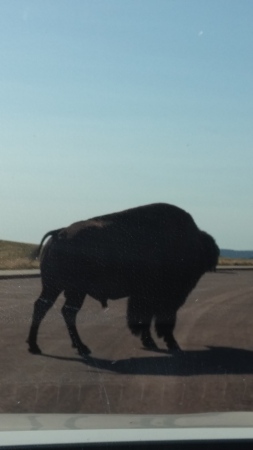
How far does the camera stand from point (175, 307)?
1359 cm

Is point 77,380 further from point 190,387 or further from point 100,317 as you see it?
point 100,317

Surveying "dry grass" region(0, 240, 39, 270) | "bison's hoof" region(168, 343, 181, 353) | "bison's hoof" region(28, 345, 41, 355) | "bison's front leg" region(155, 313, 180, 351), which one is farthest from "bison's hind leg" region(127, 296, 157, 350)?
"dry grass" region(0, 240, 39, 270)

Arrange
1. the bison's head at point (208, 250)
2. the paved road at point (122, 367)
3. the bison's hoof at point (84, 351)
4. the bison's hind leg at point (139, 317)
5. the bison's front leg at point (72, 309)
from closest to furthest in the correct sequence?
the paved road at point (122, 367), the bison's hoof at point (84, 351), the bison's front leg at point (72, 309), the bison's hind leg at point (139, 317), the bison's head at point (208, 250)

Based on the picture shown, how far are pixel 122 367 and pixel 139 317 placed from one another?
92.9 inches

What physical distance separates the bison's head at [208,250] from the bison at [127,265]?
308 mm

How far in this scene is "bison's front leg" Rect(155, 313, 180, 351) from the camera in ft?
42.0

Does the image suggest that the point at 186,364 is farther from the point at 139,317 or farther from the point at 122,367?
the point at 139,317

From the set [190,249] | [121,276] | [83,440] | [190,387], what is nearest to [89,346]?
[121,276]

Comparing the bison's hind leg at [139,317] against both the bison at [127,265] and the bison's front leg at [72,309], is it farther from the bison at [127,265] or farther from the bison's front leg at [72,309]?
the bison's front leg at [72,309]

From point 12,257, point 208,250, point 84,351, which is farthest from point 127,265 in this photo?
point 12,257

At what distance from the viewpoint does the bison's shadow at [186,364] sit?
10.5 meters

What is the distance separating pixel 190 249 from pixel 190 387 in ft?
14.7

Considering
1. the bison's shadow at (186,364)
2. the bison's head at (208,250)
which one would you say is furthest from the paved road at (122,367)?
the bison's head at (208,250)

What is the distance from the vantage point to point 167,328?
42.7ft
